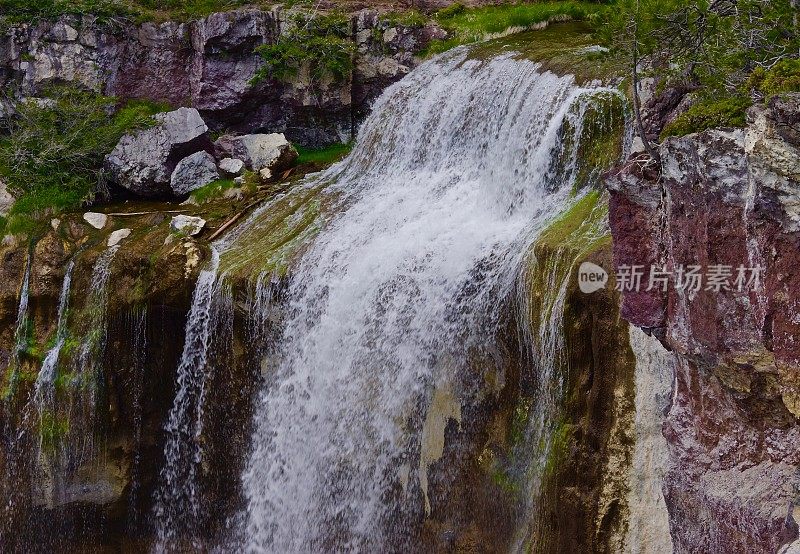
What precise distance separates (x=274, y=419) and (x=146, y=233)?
363 cm

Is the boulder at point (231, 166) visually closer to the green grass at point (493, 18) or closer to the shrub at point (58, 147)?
the shrub at point (58, 147)

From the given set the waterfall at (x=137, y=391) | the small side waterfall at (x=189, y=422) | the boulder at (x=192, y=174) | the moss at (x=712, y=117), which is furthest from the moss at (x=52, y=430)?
the moss at (x=712, y=117)

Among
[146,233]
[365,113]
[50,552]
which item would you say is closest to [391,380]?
[146,233]

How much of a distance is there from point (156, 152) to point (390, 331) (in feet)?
21.0

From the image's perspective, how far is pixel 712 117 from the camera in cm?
598

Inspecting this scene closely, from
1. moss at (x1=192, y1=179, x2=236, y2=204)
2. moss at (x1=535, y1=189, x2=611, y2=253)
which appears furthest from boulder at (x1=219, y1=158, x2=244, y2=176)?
moss at (x1=535, y1=189, x2=611, y2=253)

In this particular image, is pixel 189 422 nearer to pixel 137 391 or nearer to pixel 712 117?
pixel 137 391

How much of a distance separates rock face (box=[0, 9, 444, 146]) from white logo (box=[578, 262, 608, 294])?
26.4 ft

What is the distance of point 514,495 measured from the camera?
8367 mm

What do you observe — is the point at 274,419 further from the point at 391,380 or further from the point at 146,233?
the point at 146,233

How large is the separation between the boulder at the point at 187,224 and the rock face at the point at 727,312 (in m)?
6.43

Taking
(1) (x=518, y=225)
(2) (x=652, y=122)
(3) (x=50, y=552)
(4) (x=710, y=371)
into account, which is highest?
(2) (x=652, y=122)

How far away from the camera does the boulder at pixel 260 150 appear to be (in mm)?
13797

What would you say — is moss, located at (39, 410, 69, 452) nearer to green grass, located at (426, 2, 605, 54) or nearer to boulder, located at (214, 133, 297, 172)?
boulder, located at (214, 133, 297, 172)
